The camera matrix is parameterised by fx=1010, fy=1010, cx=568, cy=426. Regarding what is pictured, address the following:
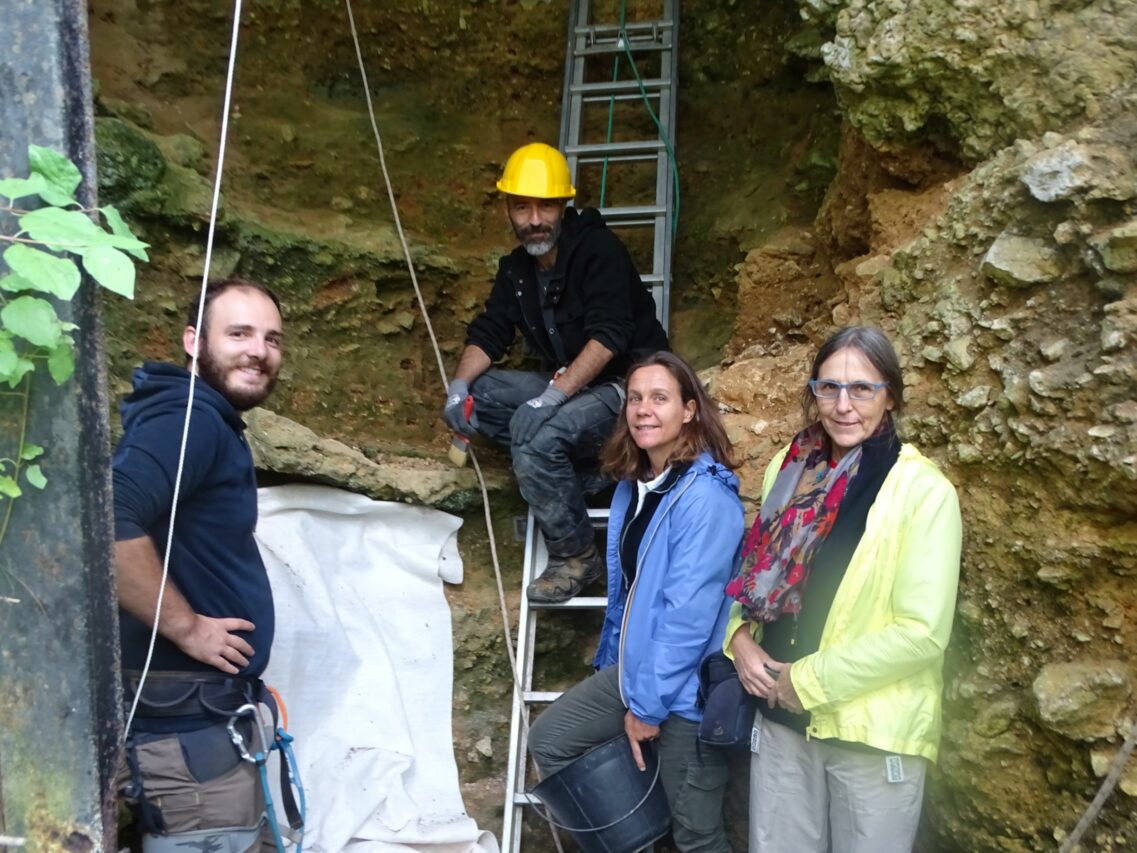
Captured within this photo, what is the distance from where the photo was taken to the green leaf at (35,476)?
180 centimetres

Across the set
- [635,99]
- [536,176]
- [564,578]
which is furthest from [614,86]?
[564,578]

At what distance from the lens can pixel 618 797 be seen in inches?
116

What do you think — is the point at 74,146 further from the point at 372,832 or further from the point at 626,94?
the point at 626,94

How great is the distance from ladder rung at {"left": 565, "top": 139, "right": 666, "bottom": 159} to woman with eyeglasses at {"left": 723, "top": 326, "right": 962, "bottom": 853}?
98.4 inches

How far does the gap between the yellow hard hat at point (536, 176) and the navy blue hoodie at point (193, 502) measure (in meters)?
1.65

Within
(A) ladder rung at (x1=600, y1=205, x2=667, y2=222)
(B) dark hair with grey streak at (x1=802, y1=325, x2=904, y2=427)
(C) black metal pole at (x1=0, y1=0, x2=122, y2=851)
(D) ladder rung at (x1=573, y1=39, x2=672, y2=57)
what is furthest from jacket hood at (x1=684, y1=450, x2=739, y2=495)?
(D) ladder rung at (x1=573, y1=39, x2=672, y2=57)

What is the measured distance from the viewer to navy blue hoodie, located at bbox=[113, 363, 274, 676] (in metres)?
2.34

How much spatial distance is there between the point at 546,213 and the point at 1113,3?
6.46 feet

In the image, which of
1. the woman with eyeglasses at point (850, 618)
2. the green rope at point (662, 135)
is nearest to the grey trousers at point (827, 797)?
the woman with eyeglasses at point (850, 618)

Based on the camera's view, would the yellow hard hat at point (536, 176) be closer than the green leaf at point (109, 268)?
No

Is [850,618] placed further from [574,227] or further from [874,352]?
[574,227]

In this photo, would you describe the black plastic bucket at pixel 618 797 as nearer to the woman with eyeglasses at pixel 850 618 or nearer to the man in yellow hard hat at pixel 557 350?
the woman with eyeglasses at pixel 850 618

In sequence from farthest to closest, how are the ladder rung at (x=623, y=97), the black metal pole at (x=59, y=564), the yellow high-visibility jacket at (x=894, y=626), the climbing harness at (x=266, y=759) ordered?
1. the ladder rung at (x=623, y=97)
2. the climbing harness at (x=266, y=759)
3. the yellow high-visibility jacket at (x=894, y=626)
4. the black metal pole at (x=59, y=564)

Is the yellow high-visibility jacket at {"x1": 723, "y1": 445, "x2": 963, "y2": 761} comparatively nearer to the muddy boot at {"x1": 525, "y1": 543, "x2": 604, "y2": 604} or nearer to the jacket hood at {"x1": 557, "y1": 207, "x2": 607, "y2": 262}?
the muddy boot at {"x1": 525, "y1": 543, "x2": 604, "y2": 604}
